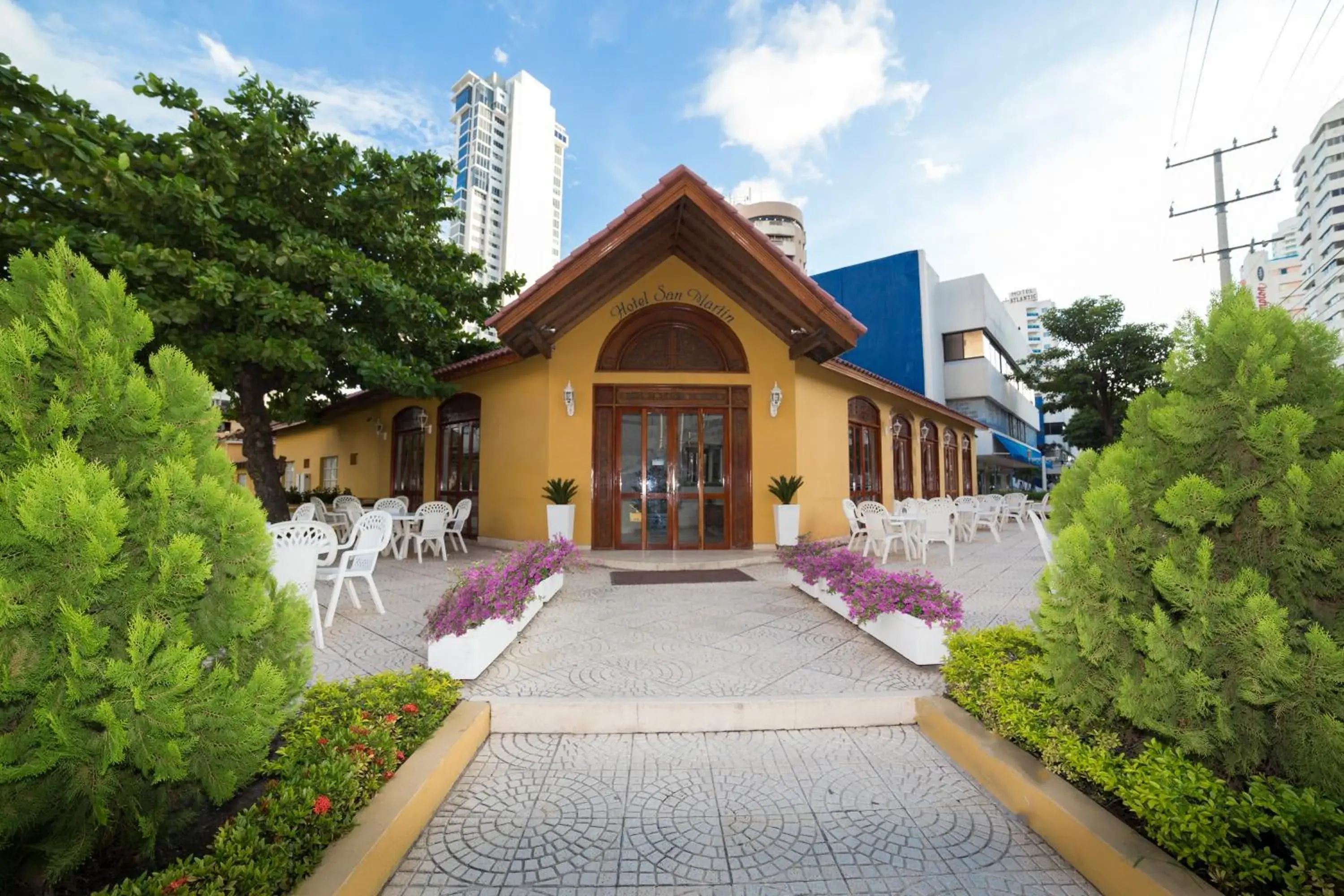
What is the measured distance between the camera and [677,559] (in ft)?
28.6

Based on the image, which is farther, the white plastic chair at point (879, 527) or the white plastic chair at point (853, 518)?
the white plastic chair at point (853, 518)

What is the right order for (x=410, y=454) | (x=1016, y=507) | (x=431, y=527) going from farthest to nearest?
(x=1016, y=507)
(x=410, y=454)
(x=431, y=527)

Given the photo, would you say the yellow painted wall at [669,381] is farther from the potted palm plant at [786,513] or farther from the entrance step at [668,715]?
the entrance step at [668,715]

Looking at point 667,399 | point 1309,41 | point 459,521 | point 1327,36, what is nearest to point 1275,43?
point 1309,41

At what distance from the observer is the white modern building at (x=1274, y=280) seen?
213cm

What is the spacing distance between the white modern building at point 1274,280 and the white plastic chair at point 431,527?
31.6 feet

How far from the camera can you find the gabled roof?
7844 mm

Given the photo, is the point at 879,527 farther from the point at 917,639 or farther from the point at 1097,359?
the point at 1097,359

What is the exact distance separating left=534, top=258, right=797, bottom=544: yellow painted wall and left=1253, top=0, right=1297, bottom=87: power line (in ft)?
39.2

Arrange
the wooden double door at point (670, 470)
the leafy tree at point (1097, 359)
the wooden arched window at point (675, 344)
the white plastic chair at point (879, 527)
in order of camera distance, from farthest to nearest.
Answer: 1. the leafy tree at point (1097, 359)
2. the wooden arched window at point (675, 344)
3. the wooden double door at point (670, 470)
4. the white plastic chair at point (879, 527)

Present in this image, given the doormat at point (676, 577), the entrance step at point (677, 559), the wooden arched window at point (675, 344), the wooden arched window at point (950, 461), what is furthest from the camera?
the wooden arched window at point (950, 461)

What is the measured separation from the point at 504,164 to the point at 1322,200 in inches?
4716

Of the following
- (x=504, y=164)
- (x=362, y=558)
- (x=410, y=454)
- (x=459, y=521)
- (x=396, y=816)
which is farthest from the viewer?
(x=504, y=164)

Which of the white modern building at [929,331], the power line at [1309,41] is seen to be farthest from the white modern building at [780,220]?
the power line at [1309,41]
